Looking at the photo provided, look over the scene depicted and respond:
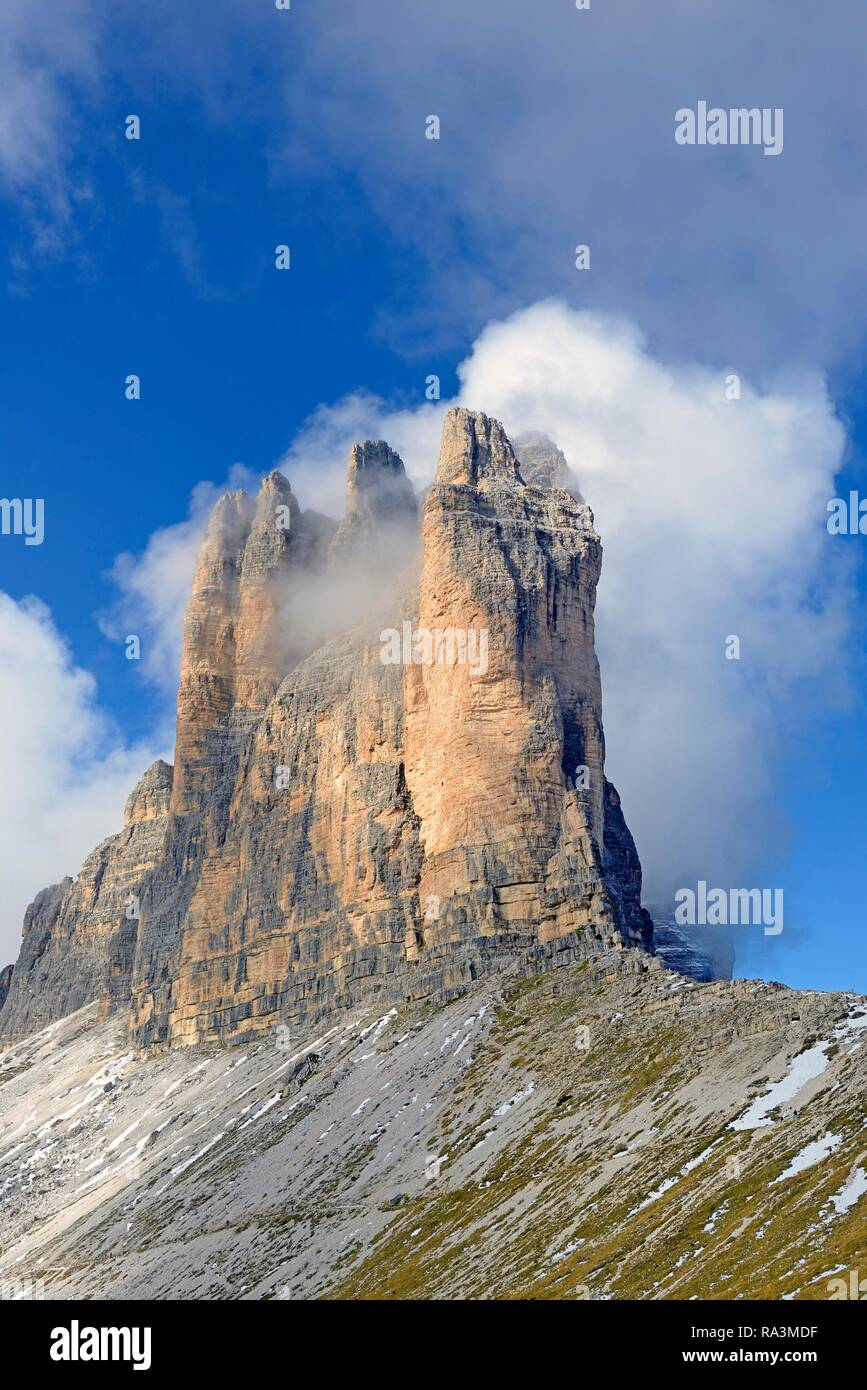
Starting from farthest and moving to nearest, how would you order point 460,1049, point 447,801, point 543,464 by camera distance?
point 543,464, point 447,801, point 460,1049

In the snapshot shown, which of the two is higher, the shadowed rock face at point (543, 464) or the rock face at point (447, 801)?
the shadowed rock face at point (543, 464)

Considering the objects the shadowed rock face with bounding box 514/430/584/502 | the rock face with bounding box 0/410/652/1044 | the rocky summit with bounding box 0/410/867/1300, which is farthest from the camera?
the shadowed rock face with bounding box 514/430/584/502

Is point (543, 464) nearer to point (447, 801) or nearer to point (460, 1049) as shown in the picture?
point (447, 801)

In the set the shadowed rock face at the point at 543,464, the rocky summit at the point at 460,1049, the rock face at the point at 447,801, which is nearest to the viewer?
the rocky summit at the point at 460,1049

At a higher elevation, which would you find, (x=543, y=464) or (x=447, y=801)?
(x=543, y=464)

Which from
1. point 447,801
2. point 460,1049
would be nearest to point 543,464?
point 447,801

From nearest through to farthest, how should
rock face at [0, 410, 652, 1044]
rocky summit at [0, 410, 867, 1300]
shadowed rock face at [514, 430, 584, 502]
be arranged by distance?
rocky summit at [0, 410, 867, 1300] < rock face at [0, 410, 652, 1044] < shadowed rock face at [514, 430, 584, 502]

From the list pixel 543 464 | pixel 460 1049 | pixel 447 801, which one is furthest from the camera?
pixel 543 464

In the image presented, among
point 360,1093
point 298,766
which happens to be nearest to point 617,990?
point 360,1093

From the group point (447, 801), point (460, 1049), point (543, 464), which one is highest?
point (543, 464)

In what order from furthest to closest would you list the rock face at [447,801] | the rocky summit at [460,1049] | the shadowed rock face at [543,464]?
the shadowed rock face at [543,464] < the rock face at [447,801] < the rocky summit at [460,1049]

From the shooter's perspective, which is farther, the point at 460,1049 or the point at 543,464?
the point at 543,464
